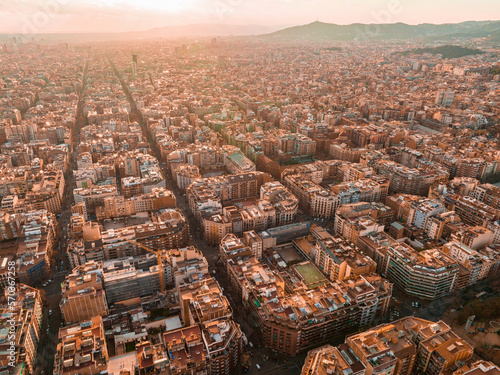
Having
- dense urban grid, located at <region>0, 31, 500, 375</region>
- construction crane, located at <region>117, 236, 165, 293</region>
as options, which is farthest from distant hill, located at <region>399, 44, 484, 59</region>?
construction crane, located at <region>117, 236, 165, 293</region>

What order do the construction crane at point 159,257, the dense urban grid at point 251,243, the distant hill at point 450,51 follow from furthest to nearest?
the distant hill at point 450,51, the construction crane at point 159,257, the dense urban grid at point 251,243

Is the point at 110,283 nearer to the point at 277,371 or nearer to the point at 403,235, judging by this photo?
the point at 277,371

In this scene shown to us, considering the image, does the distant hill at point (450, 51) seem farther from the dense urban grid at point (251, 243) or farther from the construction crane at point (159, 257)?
the construction crane at point (159, 257)

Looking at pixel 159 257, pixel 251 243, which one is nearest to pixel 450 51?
pixel 251 243

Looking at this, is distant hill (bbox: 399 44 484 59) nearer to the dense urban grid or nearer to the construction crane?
the dense urban grid

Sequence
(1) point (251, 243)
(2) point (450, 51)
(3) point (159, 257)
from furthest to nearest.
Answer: (2) point (450, 51), (1) point (251, 243), (3) point (159, 257)

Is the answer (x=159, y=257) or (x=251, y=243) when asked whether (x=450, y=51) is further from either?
(x=159, y=257)

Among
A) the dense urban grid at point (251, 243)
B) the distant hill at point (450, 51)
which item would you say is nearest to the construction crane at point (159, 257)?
the dense urban grid at point (251, 243)

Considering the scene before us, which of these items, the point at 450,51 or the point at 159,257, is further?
A: the point at 450,51
